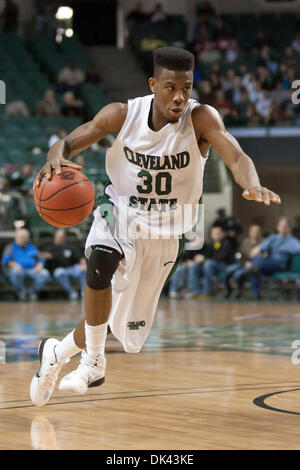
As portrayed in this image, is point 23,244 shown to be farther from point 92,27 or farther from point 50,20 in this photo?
point 92,27

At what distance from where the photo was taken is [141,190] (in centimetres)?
453

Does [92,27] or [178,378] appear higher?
[92,27]

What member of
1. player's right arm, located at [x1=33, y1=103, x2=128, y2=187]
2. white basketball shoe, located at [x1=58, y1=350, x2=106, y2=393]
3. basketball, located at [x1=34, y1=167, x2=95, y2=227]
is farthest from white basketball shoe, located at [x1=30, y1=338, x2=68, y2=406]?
player's right arm, located at [x1=33, y1=103, x2=128, y2=187]

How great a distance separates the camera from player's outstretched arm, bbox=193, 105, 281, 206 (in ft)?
12.9

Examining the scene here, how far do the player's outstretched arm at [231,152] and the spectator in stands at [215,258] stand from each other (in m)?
8.98

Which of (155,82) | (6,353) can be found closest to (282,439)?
(155,82)

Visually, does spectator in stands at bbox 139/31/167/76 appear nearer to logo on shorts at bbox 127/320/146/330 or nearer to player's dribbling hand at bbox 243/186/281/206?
Result: logo on shorts at bbox 127/320/146/330

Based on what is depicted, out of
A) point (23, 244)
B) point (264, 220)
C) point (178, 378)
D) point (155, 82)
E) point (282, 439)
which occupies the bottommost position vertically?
point (264, 220)

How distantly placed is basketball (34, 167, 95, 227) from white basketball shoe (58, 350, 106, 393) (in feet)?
2.33

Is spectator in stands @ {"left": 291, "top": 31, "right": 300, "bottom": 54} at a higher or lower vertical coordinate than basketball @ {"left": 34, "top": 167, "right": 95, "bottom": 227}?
higher

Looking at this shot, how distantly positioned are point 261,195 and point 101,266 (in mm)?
881

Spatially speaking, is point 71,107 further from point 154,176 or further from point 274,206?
point 154,176

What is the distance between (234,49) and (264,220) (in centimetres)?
436

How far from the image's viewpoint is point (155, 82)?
4488 millimetres
